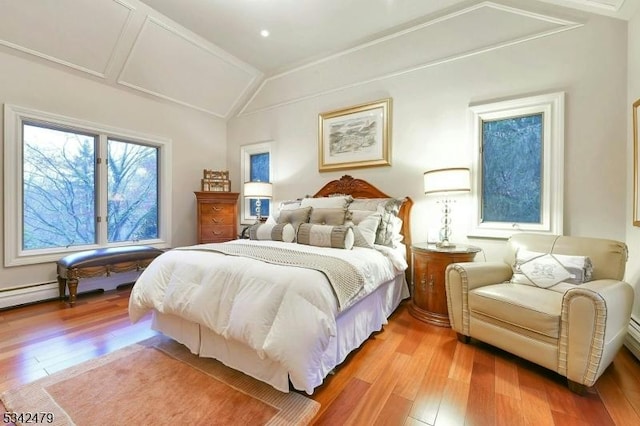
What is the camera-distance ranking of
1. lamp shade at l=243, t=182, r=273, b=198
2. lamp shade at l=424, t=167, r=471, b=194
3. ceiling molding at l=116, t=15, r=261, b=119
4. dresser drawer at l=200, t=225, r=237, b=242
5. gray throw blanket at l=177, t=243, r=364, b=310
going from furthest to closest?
dresser drawer at l=200, t=225, r=237, b=242
lamp shade at l=243, t=182, r=273, b=198
ceiling molding at l=116, t=15, r=261, b=119
lamp shade at l=424, t=167, r=471, b=194
gray throw blanket at l=177, t=243, r=364, b=310

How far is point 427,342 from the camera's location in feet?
7.31

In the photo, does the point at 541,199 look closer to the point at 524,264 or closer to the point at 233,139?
the point at 524,264

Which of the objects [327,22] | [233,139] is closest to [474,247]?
[327,22]

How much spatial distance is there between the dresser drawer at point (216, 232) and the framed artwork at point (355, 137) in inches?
70.3

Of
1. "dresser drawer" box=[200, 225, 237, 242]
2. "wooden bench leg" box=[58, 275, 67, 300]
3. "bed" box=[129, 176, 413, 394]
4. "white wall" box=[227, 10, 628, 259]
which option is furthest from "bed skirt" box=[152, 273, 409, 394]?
"dresser drawer" box=[200, 225, 237, 242]

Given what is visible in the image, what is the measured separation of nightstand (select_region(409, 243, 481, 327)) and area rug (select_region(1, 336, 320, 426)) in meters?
1.51

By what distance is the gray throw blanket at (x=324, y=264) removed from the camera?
5.52 feet

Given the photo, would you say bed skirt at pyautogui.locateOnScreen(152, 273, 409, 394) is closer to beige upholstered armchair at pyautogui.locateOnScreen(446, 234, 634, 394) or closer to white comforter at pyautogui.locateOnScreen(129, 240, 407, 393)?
white comforter at pyautogui.locateOnScreen(129, 240, 407, 393)

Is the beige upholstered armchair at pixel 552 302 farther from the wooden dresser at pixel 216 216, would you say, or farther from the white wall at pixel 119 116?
the white wall at pixel 119 116

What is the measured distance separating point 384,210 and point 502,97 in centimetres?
157

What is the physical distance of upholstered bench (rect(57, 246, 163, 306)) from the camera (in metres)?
3.00

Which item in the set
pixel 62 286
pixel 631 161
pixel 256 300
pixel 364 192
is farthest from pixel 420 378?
pixel 62 286

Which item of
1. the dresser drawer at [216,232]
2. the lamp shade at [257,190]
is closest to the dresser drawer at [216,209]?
the dresser drawer at [216,232]

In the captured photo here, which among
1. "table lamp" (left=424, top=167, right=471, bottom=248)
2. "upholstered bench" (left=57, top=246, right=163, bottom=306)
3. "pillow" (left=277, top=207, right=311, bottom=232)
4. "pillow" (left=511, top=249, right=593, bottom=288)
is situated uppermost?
"table lamp" (left=424, top=167, right=471, bottom=248)
